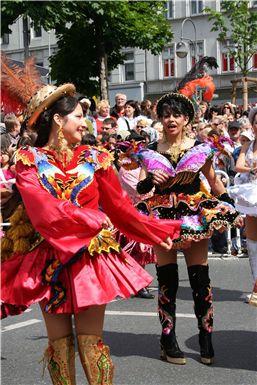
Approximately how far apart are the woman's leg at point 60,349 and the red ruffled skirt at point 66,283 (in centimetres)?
10

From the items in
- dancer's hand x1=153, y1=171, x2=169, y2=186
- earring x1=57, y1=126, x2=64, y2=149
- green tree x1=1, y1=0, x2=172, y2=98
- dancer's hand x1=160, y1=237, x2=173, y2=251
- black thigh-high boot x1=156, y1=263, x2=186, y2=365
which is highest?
green tree x1=1, y1=0, x2=172, y2=98

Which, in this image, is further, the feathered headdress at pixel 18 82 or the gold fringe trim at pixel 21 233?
the feathered headdress at pixel 18 82

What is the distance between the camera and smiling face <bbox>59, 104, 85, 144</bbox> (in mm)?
4426

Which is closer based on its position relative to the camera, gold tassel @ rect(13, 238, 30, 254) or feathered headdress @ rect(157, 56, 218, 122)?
gold tassel @ rect(13, 238, 30, 254)

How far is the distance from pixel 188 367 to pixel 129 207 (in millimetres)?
1665

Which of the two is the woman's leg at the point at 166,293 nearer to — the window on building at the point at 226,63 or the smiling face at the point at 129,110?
the smiling face at the point at 129,110

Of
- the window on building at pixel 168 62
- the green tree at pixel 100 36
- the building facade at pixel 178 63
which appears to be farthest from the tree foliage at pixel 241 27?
the window on building at pixel 168 62

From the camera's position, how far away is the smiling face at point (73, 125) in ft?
14.5

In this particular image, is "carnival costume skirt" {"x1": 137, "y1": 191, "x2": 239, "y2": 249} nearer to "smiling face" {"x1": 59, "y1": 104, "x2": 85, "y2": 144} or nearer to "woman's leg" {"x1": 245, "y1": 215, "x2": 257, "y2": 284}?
"smiling face" {"x1": 59, "y1": 104, "x2": 85, "y2": 144}

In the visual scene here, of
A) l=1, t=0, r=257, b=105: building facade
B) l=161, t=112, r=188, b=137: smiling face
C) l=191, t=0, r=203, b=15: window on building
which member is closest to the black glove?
l=161, t=112, r=188, b=137: smiling face

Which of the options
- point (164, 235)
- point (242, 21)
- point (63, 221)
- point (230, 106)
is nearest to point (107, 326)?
point (164, 235)

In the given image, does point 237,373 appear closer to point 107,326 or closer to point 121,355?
point 121,355

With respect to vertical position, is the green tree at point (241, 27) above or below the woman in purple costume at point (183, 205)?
above

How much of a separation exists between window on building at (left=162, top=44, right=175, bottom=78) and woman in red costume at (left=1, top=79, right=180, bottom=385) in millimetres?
49066
